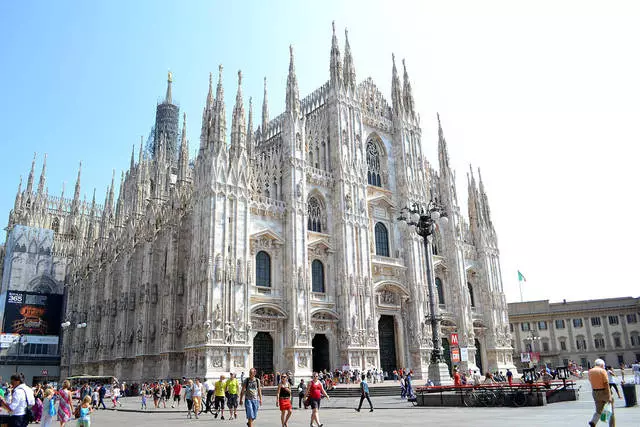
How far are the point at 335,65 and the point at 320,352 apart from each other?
23296 millimetres

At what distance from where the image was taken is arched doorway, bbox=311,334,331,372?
37.9 m

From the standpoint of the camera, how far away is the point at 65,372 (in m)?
58.6

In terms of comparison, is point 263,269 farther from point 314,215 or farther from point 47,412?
point 47,412

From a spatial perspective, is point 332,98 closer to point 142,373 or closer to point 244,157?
point 244,157

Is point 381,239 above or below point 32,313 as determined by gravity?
above

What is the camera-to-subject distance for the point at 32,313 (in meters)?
60.9

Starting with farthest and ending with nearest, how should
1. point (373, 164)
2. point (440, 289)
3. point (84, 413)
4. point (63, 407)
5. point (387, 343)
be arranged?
point (440, 289)
point (373, 164)
point (387, 343)
point (63, 407)
point (84, 413)

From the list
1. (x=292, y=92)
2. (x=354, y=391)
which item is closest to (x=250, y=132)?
(x=292, y=92)

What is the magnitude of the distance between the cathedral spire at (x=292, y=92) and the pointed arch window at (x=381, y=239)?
11916 millimetres

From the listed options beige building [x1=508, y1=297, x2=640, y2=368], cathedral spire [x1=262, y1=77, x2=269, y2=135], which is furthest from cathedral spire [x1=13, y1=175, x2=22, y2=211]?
beige building [x1=508, y1=297, x2=640, y2=368]

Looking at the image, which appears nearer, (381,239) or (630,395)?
(630,395)

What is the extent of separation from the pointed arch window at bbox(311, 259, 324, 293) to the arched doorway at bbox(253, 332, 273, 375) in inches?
205

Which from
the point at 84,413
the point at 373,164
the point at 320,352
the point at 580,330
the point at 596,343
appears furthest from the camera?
the point at 580,330

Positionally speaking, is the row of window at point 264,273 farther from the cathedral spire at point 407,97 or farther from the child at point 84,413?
the child at point 84,413
